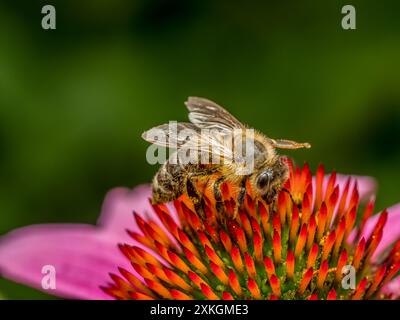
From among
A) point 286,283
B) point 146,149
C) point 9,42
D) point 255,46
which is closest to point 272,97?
point 255,46

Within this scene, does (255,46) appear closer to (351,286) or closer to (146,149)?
(146,149)

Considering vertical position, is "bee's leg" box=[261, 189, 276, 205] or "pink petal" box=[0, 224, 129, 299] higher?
"bee's leg" box=[261, 189, 276, 205]

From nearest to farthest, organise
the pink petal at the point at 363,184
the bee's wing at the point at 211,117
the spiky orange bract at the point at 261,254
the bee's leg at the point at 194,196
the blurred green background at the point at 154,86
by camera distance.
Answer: the spiky orange bract at the point at 261,254
the bee's leg at the point at 194,196
the bee's wing at the point at 211,117
the pink petal at the point at 363,184
the blurred green background at the point at 154,86

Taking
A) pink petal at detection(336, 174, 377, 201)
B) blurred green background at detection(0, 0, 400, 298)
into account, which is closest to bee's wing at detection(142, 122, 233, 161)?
pink petal at detection(336, 174, 377, 201)

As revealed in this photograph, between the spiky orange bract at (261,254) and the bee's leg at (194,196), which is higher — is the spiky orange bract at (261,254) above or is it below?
below

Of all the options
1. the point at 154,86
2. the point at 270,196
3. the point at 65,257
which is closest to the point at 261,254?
the point at 270,196

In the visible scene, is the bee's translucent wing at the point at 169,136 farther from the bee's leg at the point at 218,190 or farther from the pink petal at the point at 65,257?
the pink petal at the point at 65,257

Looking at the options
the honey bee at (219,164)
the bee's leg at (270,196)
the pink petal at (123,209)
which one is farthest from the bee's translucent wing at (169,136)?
the pink petal at (123,209)

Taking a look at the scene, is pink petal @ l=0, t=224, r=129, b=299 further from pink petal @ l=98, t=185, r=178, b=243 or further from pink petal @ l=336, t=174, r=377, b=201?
pink petal @ l=336, t=174, r=377, b=201
